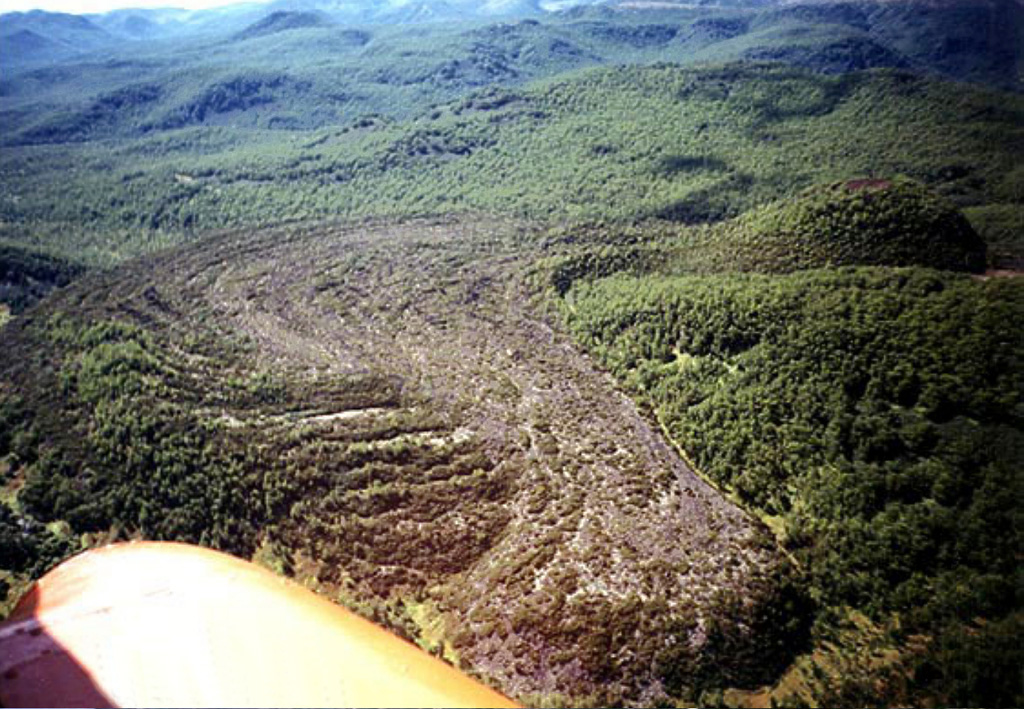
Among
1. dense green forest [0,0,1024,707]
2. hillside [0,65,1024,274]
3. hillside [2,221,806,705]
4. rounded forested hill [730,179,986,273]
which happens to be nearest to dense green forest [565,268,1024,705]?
dense green forest [0,0,1024,707]

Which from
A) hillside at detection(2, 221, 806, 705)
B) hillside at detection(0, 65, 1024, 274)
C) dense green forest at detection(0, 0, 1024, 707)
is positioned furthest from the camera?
hillside at detection(0, 65, 1024, 274)

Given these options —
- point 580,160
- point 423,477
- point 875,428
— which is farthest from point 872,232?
point 580,160

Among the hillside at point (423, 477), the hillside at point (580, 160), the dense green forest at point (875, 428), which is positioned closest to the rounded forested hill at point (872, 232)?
the dense green forest at point (875, 428)

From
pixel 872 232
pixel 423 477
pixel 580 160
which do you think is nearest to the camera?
Answer: pixel 423 477

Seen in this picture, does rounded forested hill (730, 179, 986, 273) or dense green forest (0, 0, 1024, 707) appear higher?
rounded forested hill (730, 179, 986, 273)

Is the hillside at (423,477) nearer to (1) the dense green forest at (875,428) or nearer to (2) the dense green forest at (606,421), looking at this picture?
(2) the dense green forest at (606,421)

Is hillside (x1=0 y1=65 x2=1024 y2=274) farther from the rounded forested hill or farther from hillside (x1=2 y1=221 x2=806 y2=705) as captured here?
hillside (x1=2 y1=221 x2=806 y2=705)

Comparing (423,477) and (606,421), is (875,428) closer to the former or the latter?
(606,421)
